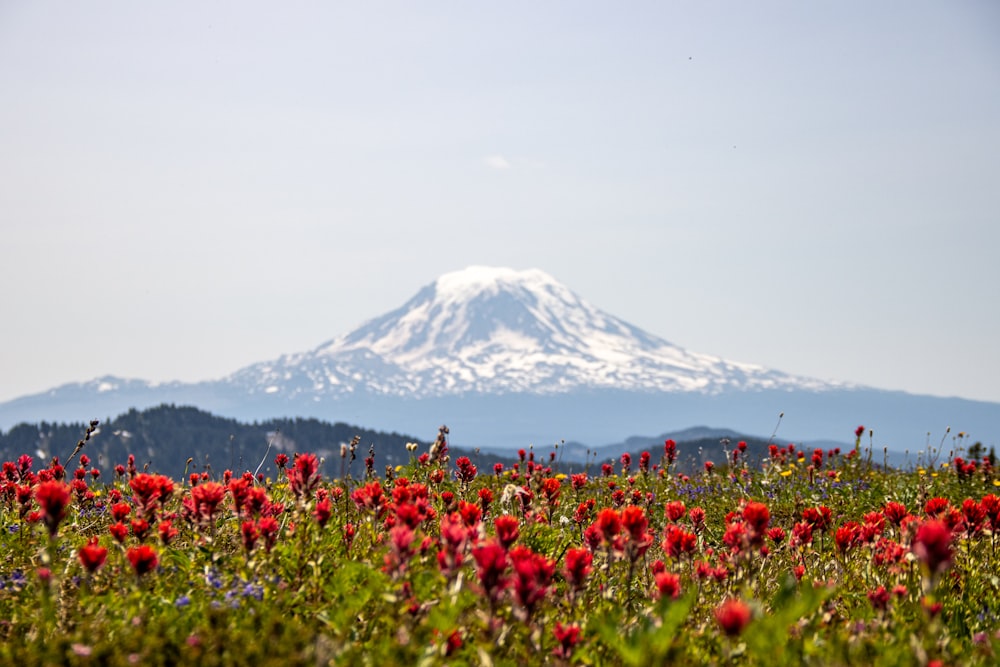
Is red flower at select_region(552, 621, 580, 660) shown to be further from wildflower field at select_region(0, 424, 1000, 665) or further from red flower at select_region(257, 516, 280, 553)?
red flower at select_region(257, 516, 280, 553)

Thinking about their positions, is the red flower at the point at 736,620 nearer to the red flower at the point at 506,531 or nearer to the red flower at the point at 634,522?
the red flower at the point at 634,522

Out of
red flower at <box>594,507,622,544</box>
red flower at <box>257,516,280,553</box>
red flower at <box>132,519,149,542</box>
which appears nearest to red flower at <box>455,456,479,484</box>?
red flower at <box>257,516,280,553</box>

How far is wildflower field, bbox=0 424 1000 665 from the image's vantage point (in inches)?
130

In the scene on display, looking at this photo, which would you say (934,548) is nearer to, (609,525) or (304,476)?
(609,525)

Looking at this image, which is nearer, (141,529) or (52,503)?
(52,503)

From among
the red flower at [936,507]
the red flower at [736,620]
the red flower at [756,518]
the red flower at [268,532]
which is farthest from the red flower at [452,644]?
the red flower at [936,507]

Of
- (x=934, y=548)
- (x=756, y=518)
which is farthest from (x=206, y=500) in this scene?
(x=934, y=548)

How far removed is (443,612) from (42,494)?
2.21 metres

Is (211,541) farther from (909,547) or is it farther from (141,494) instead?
(909,547)

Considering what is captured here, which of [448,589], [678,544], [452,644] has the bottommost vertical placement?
[452,644]

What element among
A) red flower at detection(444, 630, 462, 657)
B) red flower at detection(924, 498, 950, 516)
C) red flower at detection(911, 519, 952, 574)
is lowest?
red flower at detection(444, 630, 462, 657)

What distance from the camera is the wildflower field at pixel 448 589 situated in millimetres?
3291

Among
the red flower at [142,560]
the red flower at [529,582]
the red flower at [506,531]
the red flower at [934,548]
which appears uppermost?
the red flower at [934,548]

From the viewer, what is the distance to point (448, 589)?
3.87m
